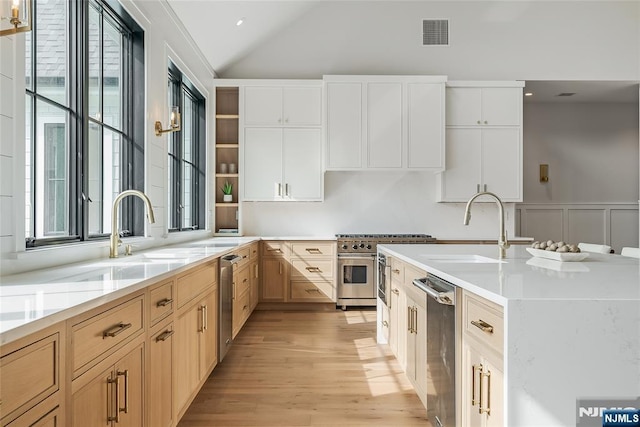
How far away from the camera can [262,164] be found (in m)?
5.17

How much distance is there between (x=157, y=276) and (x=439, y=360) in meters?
1.28

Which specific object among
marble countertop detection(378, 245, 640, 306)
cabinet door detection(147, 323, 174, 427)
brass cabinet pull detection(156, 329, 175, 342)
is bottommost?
cabinet door detection(147, 323, 174, 427)

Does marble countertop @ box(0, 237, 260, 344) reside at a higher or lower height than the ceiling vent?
lower

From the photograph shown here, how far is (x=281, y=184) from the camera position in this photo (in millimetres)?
5168

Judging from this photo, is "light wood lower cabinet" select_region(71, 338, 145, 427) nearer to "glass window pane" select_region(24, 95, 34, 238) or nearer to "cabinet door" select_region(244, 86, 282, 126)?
"glass window pane" select_region(24, 95, 34, 238)

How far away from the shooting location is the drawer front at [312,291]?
193 inches

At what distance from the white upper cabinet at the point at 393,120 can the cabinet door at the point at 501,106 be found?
585 millimetres

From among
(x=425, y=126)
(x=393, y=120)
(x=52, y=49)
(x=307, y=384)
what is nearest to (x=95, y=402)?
(x=307, y=384)

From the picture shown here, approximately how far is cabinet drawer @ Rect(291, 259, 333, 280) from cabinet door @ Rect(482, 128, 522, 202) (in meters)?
2.18

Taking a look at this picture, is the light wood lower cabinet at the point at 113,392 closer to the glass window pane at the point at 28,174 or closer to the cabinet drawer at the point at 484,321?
the glass window pane at the point at 28,174

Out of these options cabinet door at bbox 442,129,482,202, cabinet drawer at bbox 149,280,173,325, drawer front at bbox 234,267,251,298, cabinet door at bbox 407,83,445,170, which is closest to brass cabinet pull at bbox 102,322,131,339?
cabinet drawer at bbox 149,280,173,325

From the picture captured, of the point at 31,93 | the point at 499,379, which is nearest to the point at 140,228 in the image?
the point at 31,93

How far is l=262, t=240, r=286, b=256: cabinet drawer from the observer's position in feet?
16.1

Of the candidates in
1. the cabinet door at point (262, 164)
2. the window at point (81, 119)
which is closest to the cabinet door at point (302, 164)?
the cabinet door at point (262, 164)
